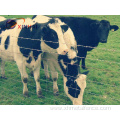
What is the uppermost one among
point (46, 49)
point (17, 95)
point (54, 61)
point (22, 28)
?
point (22, 28)

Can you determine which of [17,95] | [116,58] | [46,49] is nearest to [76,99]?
[46,49]

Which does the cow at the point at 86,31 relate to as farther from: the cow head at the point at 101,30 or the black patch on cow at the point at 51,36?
the black patch on cow at the point at 51,36

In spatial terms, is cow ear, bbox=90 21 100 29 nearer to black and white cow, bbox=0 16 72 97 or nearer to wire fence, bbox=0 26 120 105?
wire fence, bbox=0 26 120 105

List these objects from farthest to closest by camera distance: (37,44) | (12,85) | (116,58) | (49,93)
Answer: (116,58) → (12,85) → (49,93) → (37,44)

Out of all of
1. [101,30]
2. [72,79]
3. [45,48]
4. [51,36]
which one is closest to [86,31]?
[101,30]

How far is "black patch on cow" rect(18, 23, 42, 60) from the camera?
4223 millimetres

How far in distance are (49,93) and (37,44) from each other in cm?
154

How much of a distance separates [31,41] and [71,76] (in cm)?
130

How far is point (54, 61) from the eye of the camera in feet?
A: 15.2

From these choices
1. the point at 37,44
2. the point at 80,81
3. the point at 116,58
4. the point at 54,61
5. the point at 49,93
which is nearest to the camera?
the point at 80,81

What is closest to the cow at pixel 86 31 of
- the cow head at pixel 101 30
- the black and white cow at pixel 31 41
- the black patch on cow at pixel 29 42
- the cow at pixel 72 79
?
the cow head at pixel 101 30

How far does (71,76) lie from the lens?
412 cm

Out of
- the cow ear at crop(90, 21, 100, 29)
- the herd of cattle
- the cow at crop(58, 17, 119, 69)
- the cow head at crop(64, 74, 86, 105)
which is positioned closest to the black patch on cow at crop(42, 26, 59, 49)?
the herd of cattle
